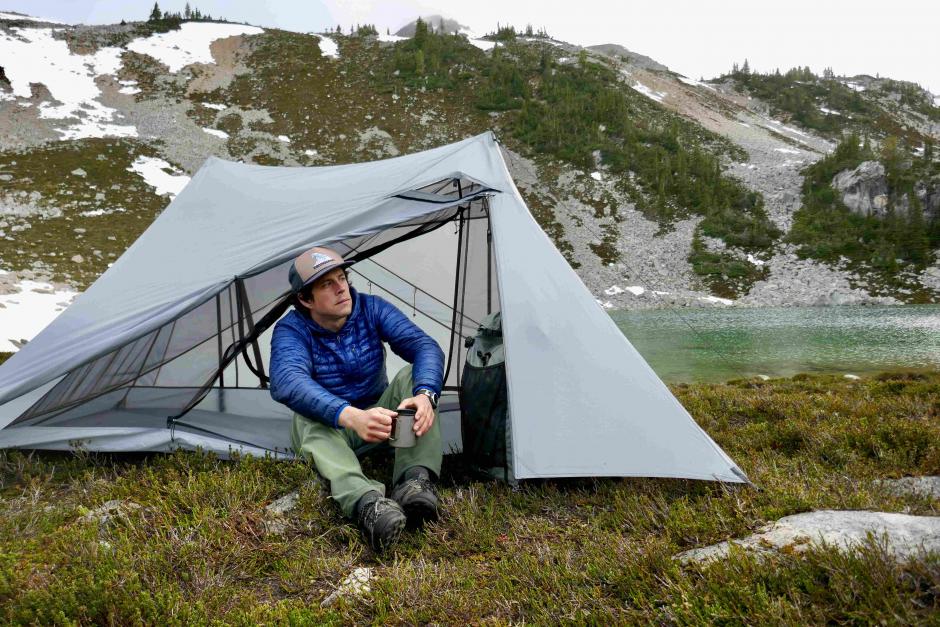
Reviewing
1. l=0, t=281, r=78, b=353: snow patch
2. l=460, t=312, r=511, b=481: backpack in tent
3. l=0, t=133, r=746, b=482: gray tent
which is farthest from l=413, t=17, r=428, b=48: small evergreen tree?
l=460, t=312, r=511, b=481: backpack in tent

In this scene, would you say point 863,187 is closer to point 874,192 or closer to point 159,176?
point 874,192

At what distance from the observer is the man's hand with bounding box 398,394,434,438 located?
148 inches

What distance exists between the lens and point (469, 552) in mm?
3303

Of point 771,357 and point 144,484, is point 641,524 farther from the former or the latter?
point 771,357

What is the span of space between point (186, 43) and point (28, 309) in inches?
2122

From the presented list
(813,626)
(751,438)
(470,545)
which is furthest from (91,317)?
(751,438)

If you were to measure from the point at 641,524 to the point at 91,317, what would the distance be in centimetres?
479

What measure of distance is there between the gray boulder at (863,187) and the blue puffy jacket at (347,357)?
59829 millimetres

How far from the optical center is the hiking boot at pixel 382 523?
327cm

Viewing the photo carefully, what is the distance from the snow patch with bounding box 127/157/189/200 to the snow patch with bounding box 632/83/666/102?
184ft

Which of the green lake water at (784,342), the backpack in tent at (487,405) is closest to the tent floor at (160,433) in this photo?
the backpack in tent at (487,405)

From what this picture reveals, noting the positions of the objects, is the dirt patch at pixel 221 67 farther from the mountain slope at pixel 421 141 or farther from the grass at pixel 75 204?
the grass at pixel 75 204

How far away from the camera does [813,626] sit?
1993 millimetres

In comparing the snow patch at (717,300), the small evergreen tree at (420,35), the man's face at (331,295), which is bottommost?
the snow patch at (717,300)
